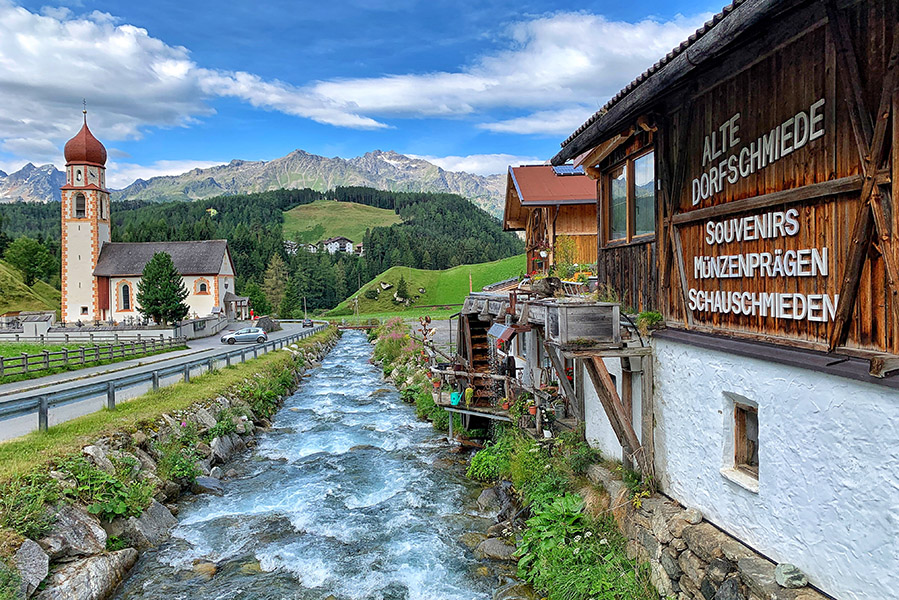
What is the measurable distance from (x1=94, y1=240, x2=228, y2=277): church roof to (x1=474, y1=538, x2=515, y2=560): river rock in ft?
190

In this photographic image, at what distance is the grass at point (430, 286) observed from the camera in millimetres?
93188

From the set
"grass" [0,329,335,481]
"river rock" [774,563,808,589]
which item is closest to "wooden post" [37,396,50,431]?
"grass" [0,329,335,481]

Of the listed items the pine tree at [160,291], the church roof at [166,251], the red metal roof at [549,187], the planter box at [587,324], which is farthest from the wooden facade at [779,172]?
the church roof at [166,251]

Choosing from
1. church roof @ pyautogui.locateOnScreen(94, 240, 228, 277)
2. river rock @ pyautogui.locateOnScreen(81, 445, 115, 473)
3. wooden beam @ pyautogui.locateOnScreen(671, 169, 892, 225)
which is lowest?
river rock @ pyautogui.locateOnScreen(81, 445, 115, 473)

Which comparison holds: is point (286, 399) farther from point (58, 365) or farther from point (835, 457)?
point (835, 457)

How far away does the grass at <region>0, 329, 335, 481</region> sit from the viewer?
10539 mm

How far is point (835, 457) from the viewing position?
487 centimetres

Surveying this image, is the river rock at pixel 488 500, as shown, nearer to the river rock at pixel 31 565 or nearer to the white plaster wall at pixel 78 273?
the river rock at pixel 31 565

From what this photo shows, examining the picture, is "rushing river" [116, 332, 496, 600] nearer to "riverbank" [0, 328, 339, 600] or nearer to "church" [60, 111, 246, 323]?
"riverbank" [0, 328, 339, 600]

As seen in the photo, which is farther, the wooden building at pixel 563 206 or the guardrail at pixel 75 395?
the wooden building at pixel 563 206

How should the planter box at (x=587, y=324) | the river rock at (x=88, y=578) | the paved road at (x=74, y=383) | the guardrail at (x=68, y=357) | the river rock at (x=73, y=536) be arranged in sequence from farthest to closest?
the guardrail at (x=68, y=357) < the paved road at (x=74, y=383) < the river rock at (x=73, y=536) < the river rock at (x=88, y=578) < the planter box at (x=587, y=324)

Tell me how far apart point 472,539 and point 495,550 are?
85 cm

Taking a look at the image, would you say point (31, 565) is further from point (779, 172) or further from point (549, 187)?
point (549, 187)

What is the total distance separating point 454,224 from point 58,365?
6737 inches
